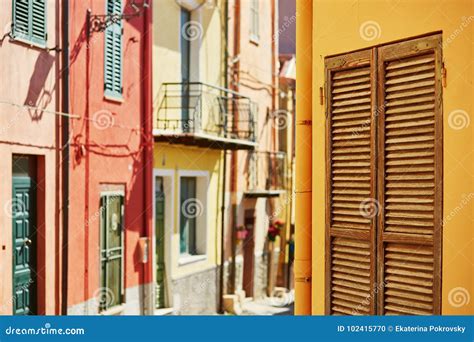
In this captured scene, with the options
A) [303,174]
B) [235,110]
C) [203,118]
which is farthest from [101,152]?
[235,110]

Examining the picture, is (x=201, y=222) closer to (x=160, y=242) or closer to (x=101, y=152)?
(x=160, y=242)

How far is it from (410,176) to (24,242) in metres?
3.30

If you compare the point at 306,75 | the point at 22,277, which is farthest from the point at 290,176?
the point at 306,75

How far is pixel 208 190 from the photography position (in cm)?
1091

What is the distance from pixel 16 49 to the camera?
6.48m

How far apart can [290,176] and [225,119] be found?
10.5ft

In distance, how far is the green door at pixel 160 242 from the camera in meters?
9.87

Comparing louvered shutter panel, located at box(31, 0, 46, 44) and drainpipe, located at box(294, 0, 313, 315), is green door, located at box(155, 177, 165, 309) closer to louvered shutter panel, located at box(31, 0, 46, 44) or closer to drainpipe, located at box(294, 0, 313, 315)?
louvered shutter panel, located at box(31, 0, 46, 44)

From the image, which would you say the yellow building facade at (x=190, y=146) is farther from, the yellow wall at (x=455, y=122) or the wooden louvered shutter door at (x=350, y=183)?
the yellow wall at (x=455, y=122)

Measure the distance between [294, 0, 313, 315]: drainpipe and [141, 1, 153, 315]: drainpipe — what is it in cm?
395

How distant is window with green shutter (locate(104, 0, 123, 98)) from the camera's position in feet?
26.6

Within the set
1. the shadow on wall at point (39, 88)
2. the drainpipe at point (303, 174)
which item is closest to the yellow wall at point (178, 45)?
the shadow on wall at point (39, 88)

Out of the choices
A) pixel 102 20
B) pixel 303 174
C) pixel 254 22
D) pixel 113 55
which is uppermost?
pixel 254 22

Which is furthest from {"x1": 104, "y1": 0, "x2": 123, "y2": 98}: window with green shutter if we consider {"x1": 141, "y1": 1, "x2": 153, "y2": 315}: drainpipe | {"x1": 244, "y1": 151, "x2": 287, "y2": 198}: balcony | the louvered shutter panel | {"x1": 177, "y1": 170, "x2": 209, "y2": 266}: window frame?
{"x1": 244, "y1": 151, "x2": 287, "y2": 198}: balcony
